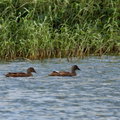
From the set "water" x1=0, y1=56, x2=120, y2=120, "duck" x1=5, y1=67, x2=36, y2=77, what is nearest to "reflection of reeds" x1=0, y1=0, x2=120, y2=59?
"water" x1=0, y1=56, x2=120, y2=120

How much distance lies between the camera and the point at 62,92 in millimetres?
16578

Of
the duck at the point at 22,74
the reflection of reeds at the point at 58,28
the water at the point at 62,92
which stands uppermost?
the reflection of reeds at the point at 58,28

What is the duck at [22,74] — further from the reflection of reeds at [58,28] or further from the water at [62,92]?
the reflection of reeds at [58,28]

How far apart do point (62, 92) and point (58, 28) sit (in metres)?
9.18

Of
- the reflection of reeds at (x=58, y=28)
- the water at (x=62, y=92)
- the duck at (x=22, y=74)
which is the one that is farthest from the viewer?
the reflection of reeds at (x=58, y=28)

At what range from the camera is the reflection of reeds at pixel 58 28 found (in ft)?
77.0

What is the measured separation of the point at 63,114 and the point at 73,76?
19.6ft

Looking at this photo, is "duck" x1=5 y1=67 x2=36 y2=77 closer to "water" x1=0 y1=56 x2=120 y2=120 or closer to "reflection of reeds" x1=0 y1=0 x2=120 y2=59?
→ "water" x1=0 y1=56 x2=120 y2=120

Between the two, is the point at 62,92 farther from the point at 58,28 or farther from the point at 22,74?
the point at 58,28

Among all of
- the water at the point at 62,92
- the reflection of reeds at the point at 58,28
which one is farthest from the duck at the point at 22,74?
the reflection of reeds at the point at 58,28

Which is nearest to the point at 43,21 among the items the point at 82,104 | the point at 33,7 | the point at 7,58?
the point at 33,7

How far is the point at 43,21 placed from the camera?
82.6 ft

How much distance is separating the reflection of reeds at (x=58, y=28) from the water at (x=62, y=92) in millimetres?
1021

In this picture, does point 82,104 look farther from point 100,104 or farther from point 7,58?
point 7,58
